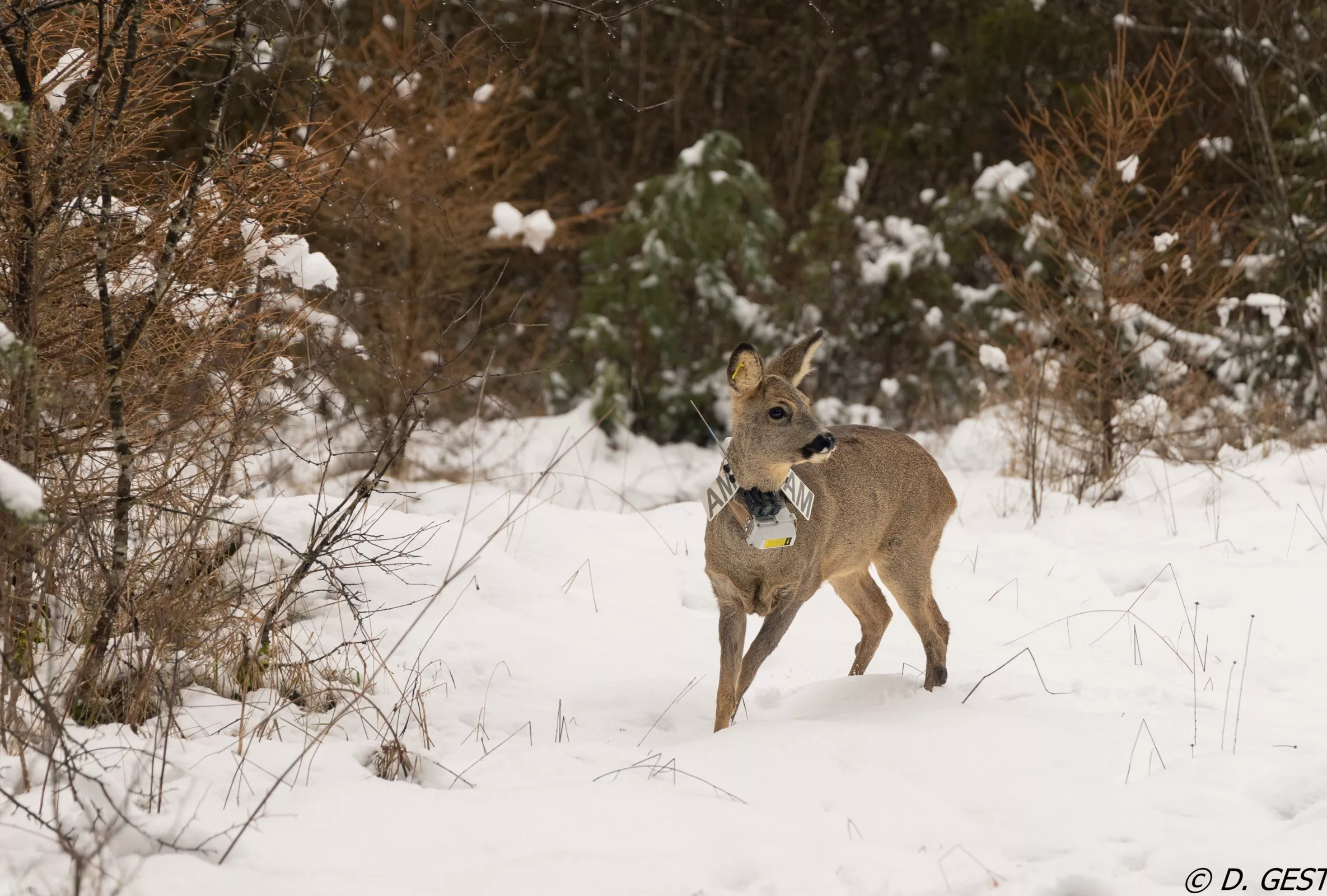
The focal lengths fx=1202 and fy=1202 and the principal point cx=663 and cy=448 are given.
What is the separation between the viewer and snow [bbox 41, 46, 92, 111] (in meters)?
4.03

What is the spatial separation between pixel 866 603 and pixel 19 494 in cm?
401

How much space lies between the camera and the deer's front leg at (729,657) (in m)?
4.78

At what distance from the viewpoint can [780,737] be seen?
4.17 metres

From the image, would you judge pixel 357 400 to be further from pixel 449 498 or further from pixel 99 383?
pixel 99 383

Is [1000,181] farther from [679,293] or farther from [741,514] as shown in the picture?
[741,514]

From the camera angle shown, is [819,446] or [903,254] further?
[903,254]

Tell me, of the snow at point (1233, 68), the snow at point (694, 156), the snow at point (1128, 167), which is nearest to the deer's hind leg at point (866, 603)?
the snow at point (1128, 167)

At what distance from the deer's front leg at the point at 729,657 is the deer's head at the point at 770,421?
0.53m

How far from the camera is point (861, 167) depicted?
14.8m

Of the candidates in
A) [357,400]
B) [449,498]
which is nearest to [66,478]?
[449,498]

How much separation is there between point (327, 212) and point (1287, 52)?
8.55 m

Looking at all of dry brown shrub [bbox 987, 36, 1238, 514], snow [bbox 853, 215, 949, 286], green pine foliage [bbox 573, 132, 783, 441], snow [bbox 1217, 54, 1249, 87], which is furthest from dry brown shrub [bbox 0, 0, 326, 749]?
snow [bbox 853, 215, 949, 286]

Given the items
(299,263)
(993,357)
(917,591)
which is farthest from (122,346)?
(993,357)

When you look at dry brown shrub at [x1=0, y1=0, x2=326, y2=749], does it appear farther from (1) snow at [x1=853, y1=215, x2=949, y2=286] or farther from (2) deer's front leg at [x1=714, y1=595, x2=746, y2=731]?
(1) snow at [x1=853, y1=215, x2=949, y2=286]
